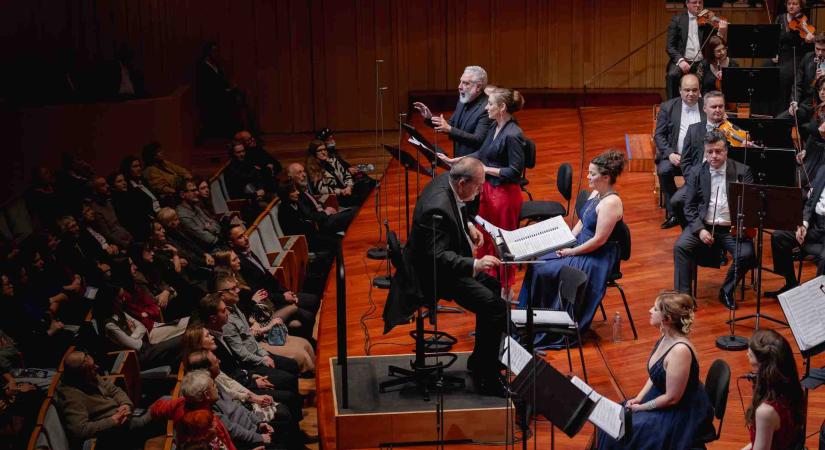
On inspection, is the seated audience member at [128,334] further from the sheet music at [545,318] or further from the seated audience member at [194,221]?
the sheet music at [545,318]

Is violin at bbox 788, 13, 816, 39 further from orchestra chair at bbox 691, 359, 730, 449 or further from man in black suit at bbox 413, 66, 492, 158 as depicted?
orchestra chair at bbox 691, 359, 730, 449

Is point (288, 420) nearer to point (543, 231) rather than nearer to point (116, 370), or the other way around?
point (116, 370)

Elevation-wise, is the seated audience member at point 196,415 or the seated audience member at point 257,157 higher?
the seated audience member at point 257,157

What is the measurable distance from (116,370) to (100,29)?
666 centimetres

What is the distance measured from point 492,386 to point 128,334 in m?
2.07

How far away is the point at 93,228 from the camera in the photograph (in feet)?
23.0

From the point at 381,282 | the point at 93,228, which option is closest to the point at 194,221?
the point at 93,228

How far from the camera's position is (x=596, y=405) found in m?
3.70

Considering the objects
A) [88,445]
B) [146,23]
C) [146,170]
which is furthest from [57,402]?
[146,23]

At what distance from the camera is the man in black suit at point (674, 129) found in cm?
696

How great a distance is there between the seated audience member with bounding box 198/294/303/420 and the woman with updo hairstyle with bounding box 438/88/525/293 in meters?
1.33

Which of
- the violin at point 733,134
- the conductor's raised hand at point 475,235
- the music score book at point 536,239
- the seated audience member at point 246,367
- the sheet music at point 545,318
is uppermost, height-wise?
the violin at point 733,134

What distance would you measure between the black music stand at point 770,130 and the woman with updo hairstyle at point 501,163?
156cm

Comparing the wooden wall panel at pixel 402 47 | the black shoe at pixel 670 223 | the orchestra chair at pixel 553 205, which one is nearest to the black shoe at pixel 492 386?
the orchestra chair at pixel 553 205
